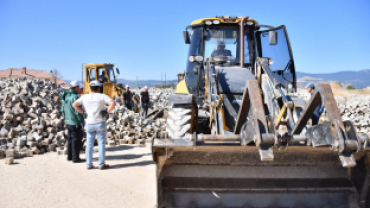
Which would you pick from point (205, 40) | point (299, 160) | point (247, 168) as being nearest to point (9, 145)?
point (205, 40)

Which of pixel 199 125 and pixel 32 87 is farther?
pixel 32 87

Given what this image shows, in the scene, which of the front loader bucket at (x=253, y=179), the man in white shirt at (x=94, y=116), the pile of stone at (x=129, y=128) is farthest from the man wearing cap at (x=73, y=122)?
the front loader bucket at (x=253, y=179)

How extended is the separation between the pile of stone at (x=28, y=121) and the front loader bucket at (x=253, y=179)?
412cm

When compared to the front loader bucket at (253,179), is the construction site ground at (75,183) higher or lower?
lower

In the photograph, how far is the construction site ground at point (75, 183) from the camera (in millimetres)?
4457

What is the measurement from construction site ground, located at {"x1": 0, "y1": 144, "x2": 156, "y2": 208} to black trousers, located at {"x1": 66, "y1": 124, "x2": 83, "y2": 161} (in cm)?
18

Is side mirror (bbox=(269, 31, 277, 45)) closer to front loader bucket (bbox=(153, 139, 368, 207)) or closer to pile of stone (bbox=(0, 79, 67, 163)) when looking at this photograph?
front loader bucket (bbox=(153, 139, 368, 207))

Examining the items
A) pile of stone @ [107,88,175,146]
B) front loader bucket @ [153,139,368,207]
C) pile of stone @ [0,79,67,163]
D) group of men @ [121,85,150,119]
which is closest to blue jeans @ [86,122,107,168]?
pile of stone @ [0,79,67,163]

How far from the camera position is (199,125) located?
19.0 feet

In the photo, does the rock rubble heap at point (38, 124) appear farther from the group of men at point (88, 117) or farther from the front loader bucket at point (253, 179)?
the front loader bucket at point (253, 179)

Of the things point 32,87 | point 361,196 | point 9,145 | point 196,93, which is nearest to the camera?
point 361,196

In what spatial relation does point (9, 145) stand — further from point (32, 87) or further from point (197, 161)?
point (197, 161)

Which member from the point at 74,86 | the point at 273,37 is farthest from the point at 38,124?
the point at 273,37

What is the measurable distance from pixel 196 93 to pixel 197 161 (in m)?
2.34
